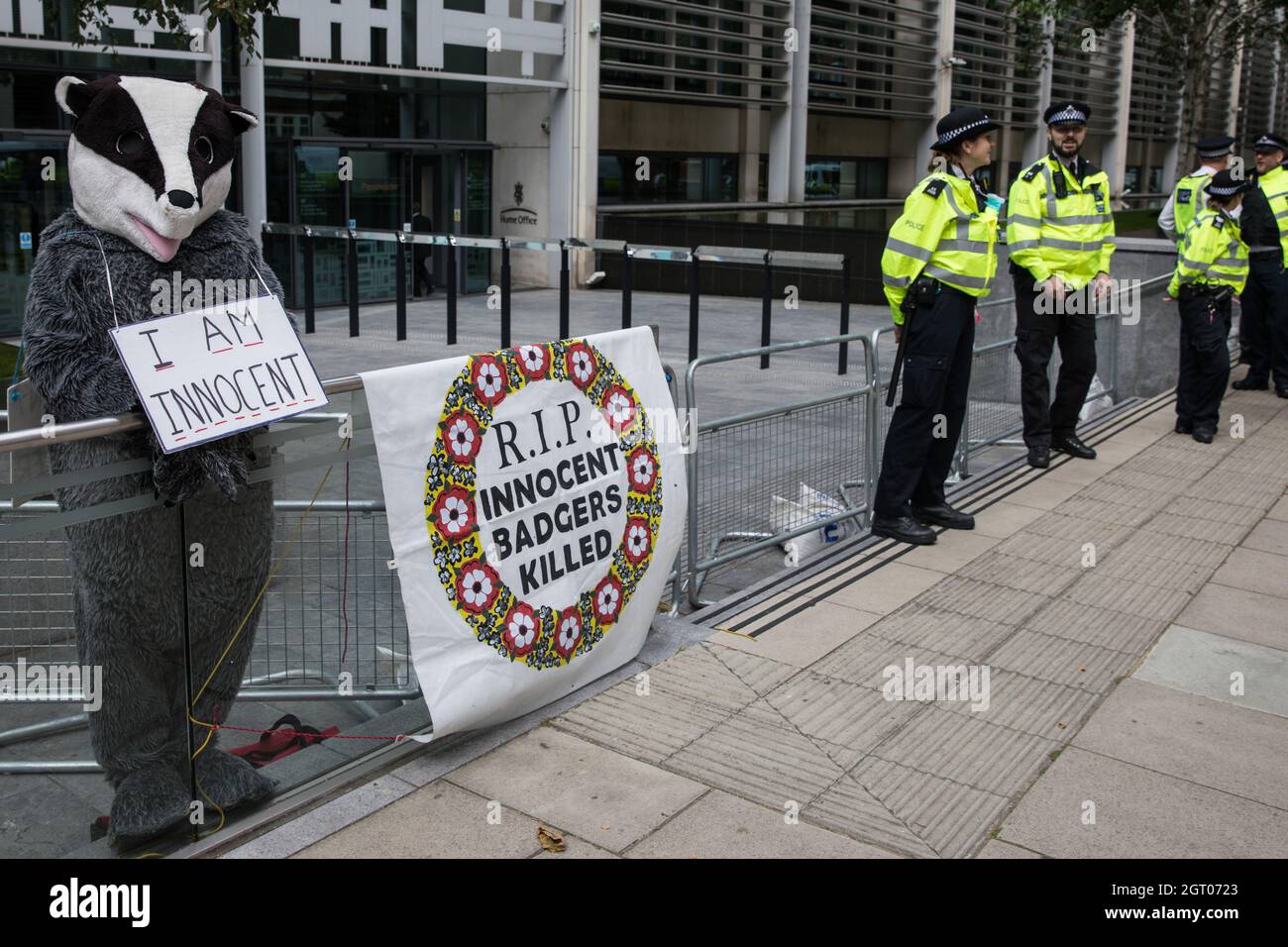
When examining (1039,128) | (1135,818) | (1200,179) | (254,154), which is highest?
(1039,128)

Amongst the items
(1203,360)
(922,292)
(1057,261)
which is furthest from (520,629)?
(1203,360)

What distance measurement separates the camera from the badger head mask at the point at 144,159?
12.9 ft

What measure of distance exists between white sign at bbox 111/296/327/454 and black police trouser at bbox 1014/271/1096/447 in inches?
224

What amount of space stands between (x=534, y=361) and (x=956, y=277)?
2.88 m

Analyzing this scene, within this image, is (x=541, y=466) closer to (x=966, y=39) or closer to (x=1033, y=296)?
(x=1033, y=296)

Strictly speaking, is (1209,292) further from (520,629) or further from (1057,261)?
(520,629)

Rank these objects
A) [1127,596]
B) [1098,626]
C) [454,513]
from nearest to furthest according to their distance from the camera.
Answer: [454,513]
[1098,626]
[1127,596]

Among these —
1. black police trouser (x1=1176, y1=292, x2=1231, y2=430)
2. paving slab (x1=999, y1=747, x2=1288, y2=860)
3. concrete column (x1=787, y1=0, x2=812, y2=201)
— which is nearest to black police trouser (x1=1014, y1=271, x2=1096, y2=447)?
black police trouser (x1=1176, y1=292, x2=1231, y2=430)

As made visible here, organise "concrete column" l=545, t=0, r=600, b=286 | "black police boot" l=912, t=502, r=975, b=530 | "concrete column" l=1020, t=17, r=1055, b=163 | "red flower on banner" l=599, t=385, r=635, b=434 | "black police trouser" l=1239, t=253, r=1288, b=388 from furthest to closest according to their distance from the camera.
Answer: "concrete column" l=1020, t=17, r=1055, b=163, "concrete column" l=545, t=0, r=600, b=286, "black police trouser" l=1239, t=253, r=1288, b=388, "black police boot" l=912, t=502, r=975, b=530, "red flower on banner" l=599, t=385, r=635, b=434

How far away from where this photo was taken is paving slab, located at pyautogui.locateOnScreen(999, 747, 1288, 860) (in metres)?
3.94

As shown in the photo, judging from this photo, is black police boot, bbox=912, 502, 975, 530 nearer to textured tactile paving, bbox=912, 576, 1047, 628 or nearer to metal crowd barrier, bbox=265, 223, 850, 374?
textured tactile paving, bbox=912, 576, 1047, 628

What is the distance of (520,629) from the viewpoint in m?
4.59
